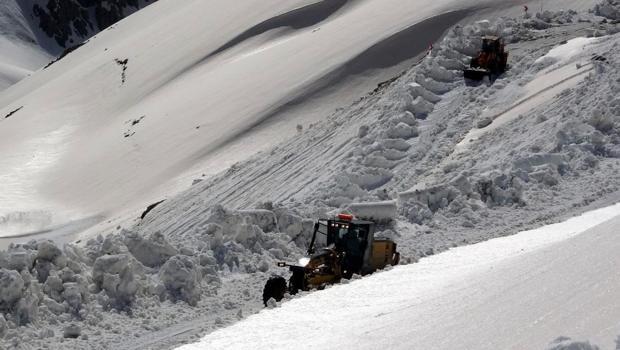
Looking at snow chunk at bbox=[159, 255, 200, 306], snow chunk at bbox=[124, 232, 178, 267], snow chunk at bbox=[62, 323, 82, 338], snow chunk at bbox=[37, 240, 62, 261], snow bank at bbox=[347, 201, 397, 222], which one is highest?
snow chunk at bbox=[37, 240, 62, 261]

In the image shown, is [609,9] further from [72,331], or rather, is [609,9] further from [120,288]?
[72,331]

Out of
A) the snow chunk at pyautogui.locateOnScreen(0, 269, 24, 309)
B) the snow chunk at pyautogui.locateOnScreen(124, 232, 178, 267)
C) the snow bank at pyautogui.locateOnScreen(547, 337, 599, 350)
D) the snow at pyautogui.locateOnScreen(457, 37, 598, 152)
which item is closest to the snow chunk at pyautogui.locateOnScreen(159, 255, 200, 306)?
the snow chunk at pyautogui.locateOnScreen(124, 232, 178, 267)

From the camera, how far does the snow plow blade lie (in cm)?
2823

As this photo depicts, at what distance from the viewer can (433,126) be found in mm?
26406

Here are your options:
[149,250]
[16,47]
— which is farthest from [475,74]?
[16,47]

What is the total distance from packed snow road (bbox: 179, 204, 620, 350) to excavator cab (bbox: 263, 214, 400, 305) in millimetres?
460

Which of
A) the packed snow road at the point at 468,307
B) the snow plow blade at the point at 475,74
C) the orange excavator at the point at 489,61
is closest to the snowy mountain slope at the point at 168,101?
the snow plow blade at the point at 475,74

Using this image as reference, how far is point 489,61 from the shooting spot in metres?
28.3

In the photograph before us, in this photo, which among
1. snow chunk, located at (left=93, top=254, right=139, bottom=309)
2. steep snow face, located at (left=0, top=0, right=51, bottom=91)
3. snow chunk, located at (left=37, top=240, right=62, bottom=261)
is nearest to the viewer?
snow chunk, located at (left=37, top=240, right=62, bottom=261)

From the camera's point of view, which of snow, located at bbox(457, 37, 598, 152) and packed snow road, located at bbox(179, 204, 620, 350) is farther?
snow, located at bbox(457, 37, 598, 152)

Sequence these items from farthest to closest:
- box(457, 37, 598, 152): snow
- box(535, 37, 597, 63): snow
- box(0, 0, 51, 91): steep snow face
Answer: box(0, 0, 51, 91): steep snow face
box(535, 37, 597, 63): snow
box(457, 37, 598, 152): snow

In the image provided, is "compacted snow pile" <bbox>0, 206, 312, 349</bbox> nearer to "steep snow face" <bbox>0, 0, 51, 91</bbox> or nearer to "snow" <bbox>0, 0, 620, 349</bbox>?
"snow" <bbox>0, 0, 620, 349</bbox>

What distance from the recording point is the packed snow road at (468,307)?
764 centimetres

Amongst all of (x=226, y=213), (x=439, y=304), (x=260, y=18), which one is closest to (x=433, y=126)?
(x=226, y=213)
